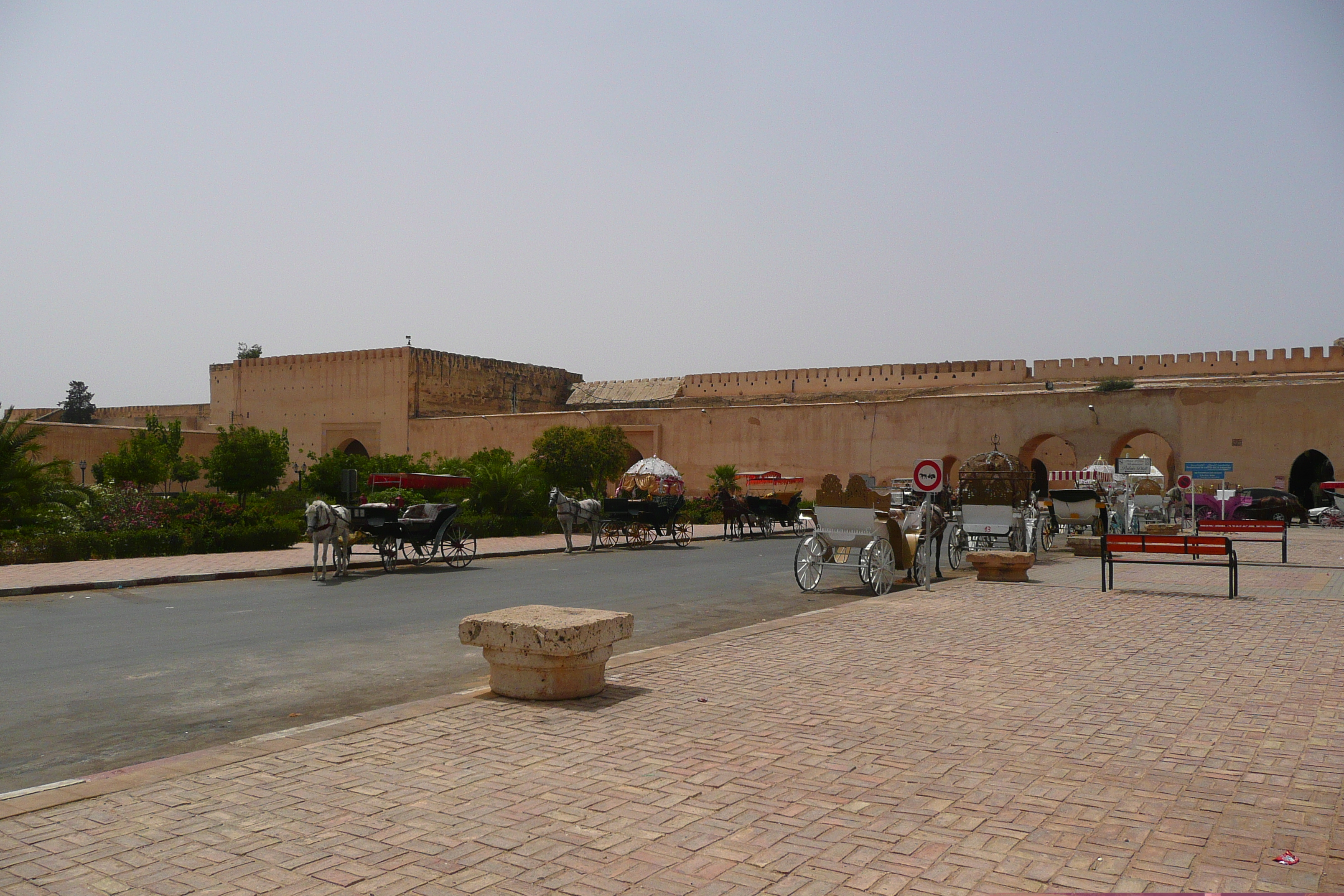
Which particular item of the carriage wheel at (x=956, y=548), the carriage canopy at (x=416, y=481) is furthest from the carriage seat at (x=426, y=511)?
the carriage wheel at (x=956, y=548)

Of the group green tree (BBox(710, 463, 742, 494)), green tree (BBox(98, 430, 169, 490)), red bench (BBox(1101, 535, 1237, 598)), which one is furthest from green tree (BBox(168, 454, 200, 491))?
red bench (BBox(1101, 535, 1237, 598))

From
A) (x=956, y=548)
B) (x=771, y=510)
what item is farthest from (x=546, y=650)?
(x=771, y=510)

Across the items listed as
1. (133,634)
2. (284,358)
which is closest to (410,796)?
(133,634)

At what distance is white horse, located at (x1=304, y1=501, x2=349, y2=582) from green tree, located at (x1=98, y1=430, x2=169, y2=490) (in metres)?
23.8

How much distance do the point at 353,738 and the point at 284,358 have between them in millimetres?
49058

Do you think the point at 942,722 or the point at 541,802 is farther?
the point at 942,722

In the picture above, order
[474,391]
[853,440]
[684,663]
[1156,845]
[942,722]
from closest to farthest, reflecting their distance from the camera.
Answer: [1156,845] → [942,722] → [684,663] → [853,440] → [474,391]

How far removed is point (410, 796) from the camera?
369 centimetres

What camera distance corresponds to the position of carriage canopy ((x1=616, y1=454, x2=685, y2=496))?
97.9ft

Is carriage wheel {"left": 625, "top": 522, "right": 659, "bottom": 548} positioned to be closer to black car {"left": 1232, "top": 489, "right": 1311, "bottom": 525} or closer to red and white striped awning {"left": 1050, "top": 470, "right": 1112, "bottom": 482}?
red and white striped awning {"left": 1050, "top": 470, "right": 1112, "bottom": 482}

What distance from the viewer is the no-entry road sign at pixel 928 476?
10969 mm

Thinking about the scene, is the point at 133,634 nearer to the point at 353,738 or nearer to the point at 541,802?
the point at 353,738

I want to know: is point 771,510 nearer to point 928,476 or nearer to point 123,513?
point 928,476

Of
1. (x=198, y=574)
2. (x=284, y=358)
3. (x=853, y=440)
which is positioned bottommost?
(x=198, y=574)
